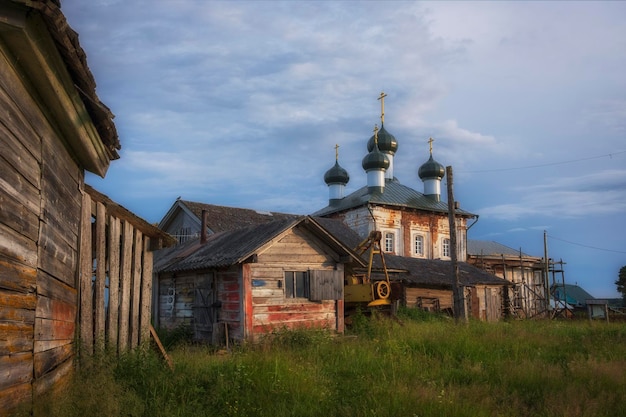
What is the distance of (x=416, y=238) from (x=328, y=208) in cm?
720

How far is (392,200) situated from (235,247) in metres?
24.4

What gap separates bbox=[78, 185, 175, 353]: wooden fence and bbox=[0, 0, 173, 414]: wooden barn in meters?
0.03

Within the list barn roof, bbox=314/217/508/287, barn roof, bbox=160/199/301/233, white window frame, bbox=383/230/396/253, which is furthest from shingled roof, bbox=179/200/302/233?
white window frame, bbox=383/230/396/253

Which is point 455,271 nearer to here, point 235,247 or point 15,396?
point 235,247

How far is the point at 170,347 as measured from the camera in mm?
17234

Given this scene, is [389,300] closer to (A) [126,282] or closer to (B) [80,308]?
(A) [126,282]

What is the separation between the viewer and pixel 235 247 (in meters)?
Result: 17.4

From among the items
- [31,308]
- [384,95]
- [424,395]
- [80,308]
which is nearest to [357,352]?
[424,395]

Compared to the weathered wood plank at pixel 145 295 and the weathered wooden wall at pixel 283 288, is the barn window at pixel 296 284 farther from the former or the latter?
the weathered wood plank at pixel 145 295

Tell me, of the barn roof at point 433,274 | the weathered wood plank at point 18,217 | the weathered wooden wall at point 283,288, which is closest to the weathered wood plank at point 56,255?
the weathered wood plank at point 18,217

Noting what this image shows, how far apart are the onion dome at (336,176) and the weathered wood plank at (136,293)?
35.8 metres

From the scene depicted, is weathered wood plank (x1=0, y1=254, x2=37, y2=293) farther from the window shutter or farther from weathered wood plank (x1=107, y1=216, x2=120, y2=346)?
the window shutter

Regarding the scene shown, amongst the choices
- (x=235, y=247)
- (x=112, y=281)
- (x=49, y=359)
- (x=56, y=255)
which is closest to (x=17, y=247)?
(x=56, y=255)

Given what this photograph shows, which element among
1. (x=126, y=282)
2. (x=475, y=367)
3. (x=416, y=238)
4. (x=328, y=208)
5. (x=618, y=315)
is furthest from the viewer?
(x=328, y=208)
